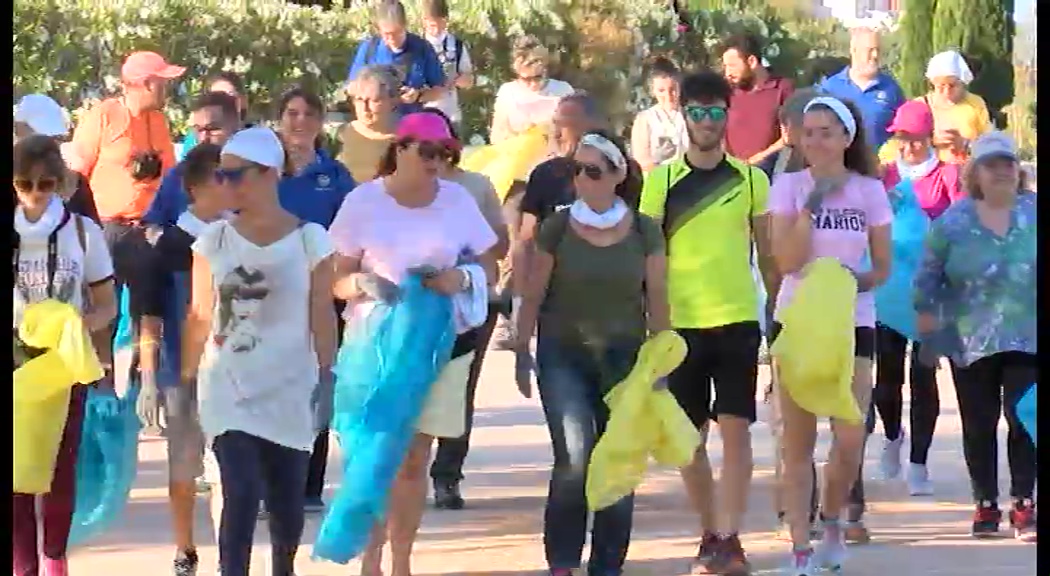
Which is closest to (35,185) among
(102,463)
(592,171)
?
(102,463)

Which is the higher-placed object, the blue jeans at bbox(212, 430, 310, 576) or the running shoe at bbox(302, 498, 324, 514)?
the blue jeans at bbox(212, 430, 310, 576)

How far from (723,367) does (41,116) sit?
8.47 ft

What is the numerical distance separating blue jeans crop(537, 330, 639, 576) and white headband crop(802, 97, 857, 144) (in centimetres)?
112

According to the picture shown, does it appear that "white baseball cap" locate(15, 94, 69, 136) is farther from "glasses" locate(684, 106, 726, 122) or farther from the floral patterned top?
the floral patterned top

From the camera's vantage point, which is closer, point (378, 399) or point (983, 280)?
point (378, 399)

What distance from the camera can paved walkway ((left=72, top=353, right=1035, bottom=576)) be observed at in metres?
7.50

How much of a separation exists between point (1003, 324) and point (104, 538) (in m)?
3.68

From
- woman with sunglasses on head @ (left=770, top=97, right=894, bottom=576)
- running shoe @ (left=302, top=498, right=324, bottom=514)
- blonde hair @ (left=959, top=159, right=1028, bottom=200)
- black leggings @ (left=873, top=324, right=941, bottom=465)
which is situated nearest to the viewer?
woman with sunglasses on head @ (left=770, top=97, right=894, bottom=576)

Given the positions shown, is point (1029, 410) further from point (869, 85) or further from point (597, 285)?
point (869, 85)

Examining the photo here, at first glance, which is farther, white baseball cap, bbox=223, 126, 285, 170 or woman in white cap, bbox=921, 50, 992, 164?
woman in white cap, bbox=921, 50, 992, 164

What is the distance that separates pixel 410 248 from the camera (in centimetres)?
673

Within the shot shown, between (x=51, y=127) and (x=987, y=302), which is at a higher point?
(x=51, y=127)

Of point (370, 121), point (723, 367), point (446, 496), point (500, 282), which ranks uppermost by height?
point (370, 121)

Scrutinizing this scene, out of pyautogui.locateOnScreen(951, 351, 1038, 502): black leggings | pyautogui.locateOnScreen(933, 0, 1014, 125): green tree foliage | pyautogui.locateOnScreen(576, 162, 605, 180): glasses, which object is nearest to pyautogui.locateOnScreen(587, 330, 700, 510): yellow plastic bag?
pyautogui.locateOnScreen(576, 162, 605, 180): glasses
